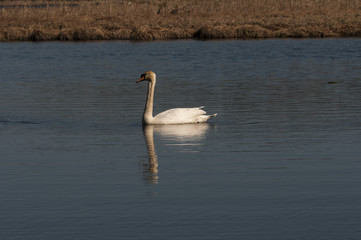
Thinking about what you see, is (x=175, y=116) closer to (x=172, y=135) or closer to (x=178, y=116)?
(x=178, y=116)

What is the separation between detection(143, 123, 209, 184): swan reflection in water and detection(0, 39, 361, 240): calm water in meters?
0.04

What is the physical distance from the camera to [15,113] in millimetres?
20922

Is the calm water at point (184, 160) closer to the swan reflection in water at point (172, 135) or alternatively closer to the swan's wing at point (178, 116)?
the swan reflection in water at point (172, 135)

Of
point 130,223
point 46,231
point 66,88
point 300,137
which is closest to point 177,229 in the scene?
point 130,223

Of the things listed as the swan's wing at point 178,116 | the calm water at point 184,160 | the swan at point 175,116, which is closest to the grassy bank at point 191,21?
the calm water at point 184,160

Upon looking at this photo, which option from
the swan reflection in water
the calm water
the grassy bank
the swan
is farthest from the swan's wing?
the grassy bank

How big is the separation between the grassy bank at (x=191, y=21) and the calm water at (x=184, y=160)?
2128 centimetres

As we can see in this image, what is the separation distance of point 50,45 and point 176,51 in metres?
10.2

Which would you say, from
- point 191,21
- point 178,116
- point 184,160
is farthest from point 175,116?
point 191,21

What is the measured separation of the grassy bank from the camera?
173ft

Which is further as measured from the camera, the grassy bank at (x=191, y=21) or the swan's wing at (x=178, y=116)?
the grassy bank at (x=191, y=21)

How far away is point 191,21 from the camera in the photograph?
57.9 meters

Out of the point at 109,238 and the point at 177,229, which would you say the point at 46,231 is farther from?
the point at 177,229

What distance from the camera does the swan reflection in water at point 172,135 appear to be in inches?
528
